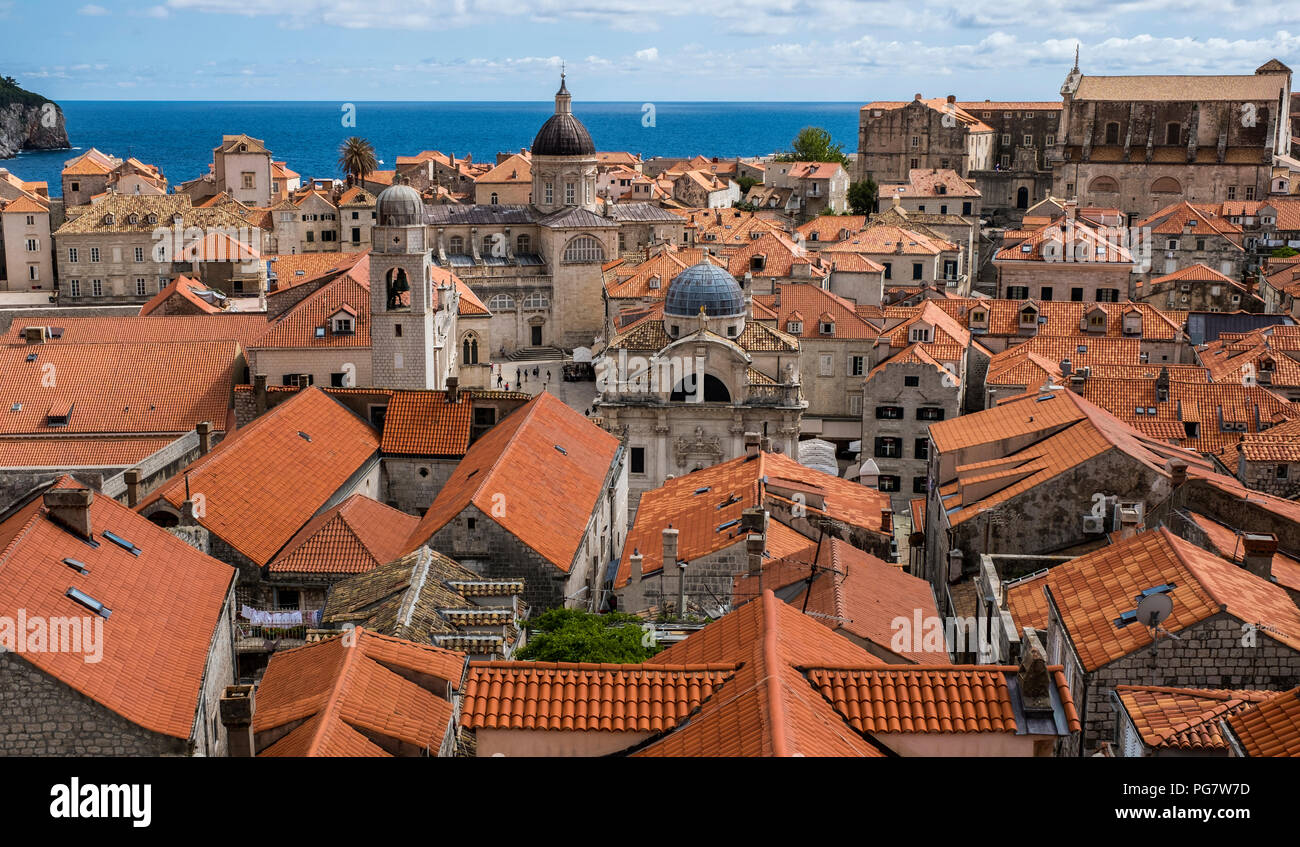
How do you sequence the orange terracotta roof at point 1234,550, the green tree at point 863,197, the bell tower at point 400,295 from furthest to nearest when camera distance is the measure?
the green tree at point 863,197
the bell tower at point 400,295
the orange terracotta roof at point 1234,550

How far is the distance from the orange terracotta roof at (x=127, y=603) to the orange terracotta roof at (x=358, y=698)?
118 cm

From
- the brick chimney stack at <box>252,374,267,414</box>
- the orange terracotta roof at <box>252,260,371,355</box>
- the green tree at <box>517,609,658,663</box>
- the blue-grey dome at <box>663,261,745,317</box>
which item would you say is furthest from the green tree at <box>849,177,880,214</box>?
the green tree at <box>517,609,658,663</box>

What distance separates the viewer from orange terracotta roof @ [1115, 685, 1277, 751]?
17.6m

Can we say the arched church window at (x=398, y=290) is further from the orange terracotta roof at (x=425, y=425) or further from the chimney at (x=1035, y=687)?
the chimney at (x=1035, y=687)

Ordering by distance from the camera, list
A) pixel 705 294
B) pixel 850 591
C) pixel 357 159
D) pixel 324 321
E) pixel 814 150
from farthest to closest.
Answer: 1. pixel 814 150
2. pixel 357 159
3. pixel 705 294
4. pixel 324 321
5. pixel 850 591

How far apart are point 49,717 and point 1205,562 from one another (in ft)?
57.1

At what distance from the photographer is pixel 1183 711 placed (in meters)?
19.0

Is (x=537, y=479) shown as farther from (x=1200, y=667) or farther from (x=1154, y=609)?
(x=1200, y=667)

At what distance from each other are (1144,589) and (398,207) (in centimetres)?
3175

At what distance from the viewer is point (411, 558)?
28.9m

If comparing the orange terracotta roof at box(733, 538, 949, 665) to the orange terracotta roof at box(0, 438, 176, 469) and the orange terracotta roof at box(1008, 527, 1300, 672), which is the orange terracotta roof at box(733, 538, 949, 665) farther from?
the orange terracotta roof at box(0, 438, 176, 469)

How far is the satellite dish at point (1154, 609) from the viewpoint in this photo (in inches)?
819

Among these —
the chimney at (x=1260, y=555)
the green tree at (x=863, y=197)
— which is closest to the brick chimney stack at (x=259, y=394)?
the chimney at (x=1260, y=555)

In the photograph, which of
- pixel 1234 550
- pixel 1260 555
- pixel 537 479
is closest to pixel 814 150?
pixel 537 479
